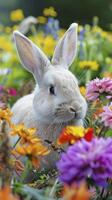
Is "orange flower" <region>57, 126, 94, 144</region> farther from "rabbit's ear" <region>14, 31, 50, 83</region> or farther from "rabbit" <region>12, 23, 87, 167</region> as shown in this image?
"rabbit's ear" <region>14, 31, 50, 83</region>

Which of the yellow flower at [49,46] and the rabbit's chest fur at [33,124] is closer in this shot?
the rabbit's chest fur at [33,124]

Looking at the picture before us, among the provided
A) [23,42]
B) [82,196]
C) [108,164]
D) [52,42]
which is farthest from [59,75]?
[52,42]

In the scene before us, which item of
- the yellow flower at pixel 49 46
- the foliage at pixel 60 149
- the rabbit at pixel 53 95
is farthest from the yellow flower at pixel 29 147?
the yellow flower at pixel 49 46

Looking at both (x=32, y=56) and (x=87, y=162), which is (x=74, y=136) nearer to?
(x=87, y=162)

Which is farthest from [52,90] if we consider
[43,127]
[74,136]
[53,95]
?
[74,136]

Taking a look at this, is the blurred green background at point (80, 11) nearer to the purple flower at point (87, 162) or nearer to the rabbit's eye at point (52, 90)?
the rabbit's eye at point (52, 90)

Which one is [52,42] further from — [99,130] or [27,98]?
[99,130]

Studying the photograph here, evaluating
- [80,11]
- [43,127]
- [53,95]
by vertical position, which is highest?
[53,95]

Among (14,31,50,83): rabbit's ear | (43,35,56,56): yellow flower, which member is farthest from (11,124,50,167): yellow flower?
(43,35,56,56): yellow flower
